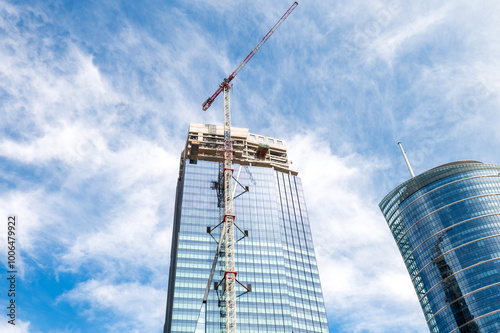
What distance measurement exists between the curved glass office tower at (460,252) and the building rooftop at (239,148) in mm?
69786

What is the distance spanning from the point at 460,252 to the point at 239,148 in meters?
101

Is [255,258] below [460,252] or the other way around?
below

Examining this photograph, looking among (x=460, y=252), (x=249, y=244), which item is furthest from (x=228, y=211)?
(x=460, y=252)

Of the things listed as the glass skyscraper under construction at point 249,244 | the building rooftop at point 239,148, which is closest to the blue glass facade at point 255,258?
the glass skyscraper under construction at point 249,244

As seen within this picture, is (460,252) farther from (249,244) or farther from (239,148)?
(239,148)

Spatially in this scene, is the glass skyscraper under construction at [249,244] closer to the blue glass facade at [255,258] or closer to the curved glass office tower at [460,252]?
the blue glass facade at [255,258]

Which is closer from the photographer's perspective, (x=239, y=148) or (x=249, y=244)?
(x=249, y=244)

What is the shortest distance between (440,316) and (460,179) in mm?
60484

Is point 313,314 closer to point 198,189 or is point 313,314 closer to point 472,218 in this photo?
point 198,189

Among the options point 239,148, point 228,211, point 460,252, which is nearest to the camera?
point 228,211

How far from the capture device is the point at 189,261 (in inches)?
5148

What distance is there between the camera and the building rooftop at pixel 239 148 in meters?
164

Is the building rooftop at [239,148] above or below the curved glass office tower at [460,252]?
above

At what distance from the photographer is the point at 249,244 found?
459 feet
